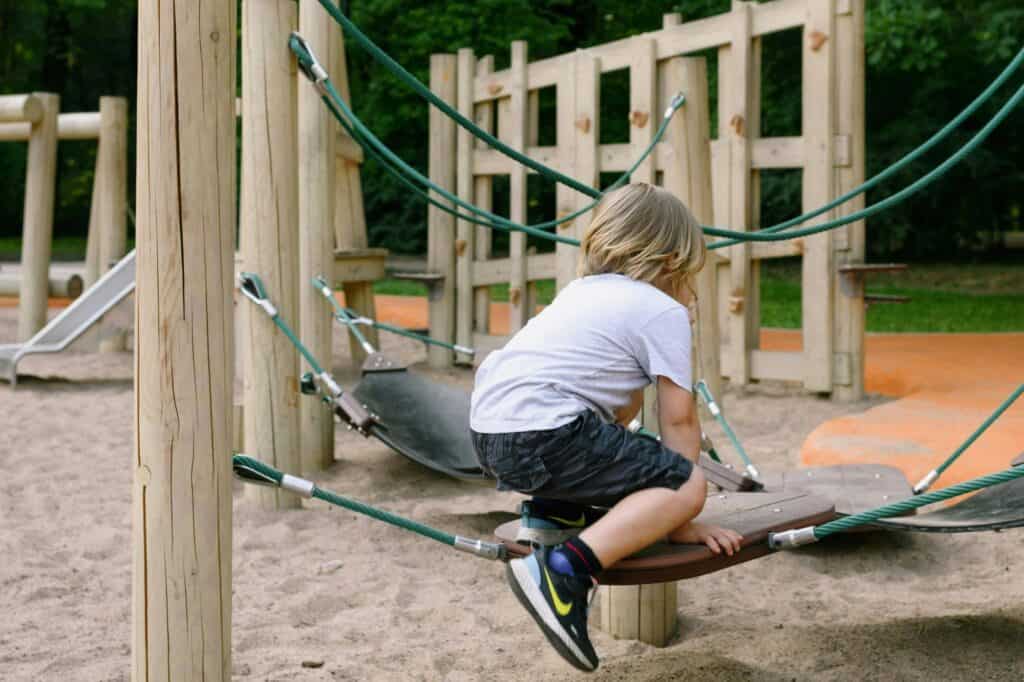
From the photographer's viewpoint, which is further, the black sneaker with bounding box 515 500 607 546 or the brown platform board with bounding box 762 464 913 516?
the brown platform board with bounding box 762 464 913 516

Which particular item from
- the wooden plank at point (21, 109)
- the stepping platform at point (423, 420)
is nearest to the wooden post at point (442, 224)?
the wooden plank at point (21, 109)

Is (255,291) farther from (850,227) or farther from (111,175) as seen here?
(111,175)

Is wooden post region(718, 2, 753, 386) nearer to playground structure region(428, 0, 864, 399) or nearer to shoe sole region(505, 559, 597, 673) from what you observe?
playground structure region(428, 0, 864, 399)

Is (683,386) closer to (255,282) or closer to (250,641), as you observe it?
(250,641)

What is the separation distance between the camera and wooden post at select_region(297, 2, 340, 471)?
572cm

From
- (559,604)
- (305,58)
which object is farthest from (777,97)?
(559,604)

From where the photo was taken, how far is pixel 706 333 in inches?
231

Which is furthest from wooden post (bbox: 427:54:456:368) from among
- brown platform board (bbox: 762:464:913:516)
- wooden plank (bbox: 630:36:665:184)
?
brown platform board (bbox: 762:464:913:516)

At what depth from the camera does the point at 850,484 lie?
4281mm

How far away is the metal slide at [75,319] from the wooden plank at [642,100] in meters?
3.06

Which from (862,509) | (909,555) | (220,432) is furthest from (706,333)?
(220,432)

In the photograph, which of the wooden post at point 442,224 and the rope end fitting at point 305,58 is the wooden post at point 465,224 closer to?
the wooden post at point 442,224

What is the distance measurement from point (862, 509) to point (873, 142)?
15520 mm

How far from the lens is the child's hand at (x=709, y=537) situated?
2.64 meters
